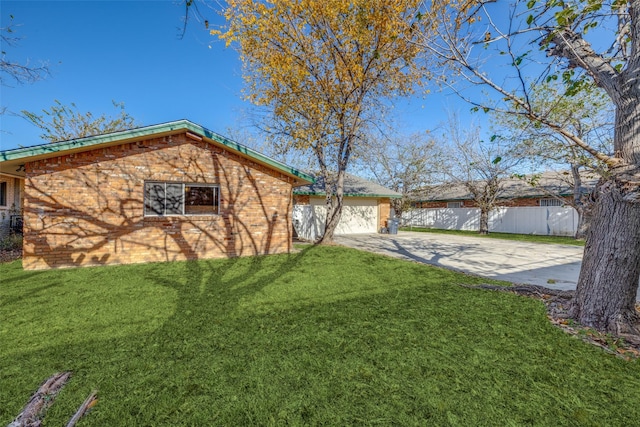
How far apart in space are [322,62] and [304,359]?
9946 millimetres

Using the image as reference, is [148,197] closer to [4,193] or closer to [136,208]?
[136,208]

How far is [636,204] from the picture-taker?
3465 millimetres

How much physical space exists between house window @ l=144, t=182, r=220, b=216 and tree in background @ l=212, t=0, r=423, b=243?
3826 millimetres

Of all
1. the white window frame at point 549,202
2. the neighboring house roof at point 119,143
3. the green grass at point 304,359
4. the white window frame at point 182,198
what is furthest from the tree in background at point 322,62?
the white window frame at point 549,202

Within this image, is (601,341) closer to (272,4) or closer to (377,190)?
(272,4)

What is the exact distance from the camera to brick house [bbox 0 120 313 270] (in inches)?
272

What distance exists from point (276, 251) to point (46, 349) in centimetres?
662

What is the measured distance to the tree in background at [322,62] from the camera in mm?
8883

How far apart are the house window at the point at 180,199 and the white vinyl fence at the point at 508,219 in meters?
19.4

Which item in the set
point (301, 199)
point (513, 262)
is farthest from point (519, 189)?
point (301, 199)

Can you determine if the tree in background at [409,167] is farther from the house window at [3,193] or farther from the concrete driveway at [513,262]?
the house window at [3,193]

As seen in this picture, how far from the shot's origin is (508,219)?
19781 mm

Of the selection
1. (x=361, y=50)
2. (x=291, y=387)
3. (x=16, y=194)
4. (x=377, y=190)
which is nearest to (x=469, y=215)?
(x=377, y=190)

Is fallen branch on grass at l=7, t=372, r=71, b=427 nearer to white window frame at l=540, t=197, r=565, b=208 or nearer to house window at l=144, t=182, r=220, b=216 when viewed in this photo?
house window at l=144, t=182, r=220, b=216
